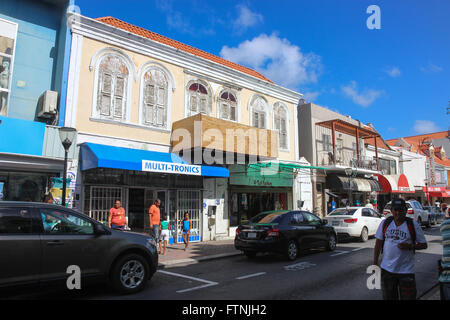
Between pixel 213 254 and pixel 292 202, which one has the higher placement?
pixel 292 202

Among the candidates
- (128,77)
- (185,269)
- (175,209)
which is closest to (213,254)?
(185,269)

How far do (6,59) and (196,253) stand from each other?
9250 millimetres

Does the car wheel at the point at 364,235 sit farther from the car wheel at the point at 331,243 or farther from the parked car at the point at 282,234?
the parked car at the point at 282,234

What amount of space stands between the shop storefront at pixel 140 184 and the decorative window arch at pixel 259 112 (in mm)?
4818

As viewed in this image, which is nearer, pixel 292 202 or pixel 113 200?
pixel 113 200

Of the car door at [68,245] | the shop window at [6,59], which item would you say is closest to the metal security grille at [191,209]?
the shop window at [6,59]

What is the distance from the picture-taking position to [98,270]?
571 cm

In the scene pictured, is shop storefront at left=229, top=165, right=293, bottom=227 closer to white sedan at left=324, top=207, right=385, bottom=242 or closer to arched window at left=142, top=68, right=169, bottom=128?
white sedan at left=324, top=207, right=385, bottom=242

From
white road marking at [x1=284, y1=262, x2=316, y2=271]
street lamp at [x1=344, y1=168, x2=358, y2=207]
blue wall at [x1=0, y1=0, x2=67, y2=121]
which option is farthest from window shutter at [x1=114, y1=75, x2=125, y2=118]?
street lamp at [x1=344, y1=168, x2=358, y2=207]

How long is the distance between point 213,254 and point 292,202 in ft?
28.9

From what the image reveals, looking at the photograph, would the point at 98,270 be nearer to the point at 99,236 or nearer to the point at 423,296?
the point at 99,236

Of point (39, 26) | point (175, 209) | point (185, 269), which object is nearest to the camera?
point (185, 269)

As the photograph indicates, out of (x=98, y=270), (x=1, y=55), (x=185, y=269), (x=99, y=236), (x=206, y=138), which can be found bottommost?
(x=185, y=269)

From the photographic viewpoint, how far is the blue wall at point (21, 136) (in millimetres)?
9625
